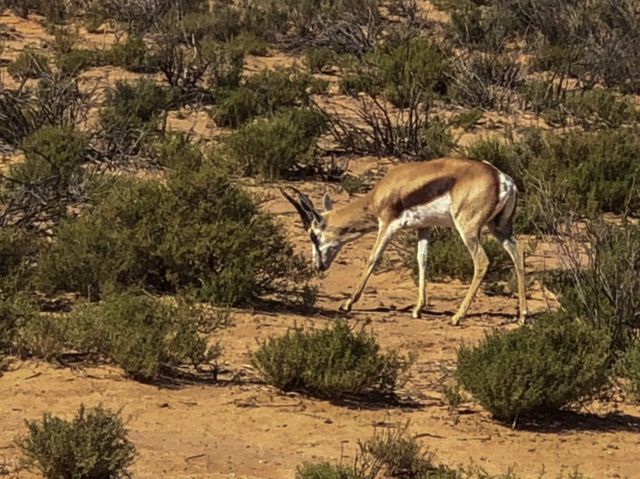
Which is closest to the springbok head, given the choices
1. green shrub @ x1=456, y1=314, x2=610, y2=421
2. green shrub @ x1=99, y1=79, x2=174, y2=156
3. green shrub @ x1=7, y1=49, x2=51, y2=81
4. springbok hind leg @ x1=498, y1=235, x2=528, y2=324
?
springbok hind leg @ x1=498, y1=235, x2=528, y2=324

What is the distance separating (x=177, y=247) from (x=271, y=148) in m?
5.32

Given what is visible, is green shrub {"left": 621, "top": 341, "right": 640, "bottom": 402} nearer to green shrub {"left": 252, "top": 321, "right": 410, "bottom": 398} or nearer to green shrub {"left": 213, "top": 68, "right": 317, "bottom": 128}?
green shrub {"left": 252, "top": 321, "right": 410, "bottom": 398}

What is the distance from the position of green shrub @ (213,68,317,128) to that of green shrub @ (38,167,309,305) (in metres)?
6.89

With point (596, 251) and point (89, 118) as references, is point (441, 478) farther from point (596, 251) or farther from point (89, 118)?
point (89, 118)

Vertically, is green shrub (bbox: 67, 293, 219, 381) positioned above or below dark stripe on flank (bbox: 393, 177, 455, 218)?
below

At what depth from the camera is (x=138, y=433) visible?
7605 mm

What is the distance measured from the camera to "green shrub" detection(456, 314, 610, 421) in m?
7.93

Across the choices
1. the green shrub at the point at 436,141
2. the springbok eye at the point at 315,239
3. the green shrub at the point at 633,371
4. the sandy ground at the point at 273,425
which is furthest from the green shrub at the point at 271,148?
the green shrub at the point at 633,371

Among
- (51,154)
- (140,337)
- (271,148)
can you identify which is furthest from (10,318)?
(271,148)

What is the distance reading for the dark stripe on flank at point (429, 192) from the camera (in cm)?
1138

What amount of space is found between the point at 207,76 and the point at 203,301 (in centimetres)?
1101

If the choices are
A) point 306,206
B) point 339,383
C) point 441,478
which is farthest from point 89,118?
point 441,478

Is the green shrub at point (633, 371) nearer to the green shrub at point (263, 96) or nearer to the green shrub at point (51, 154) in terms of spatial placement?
the green shrub at point (51, 154)

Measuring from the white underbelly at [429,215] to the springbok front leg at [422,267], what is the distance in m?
0.31
